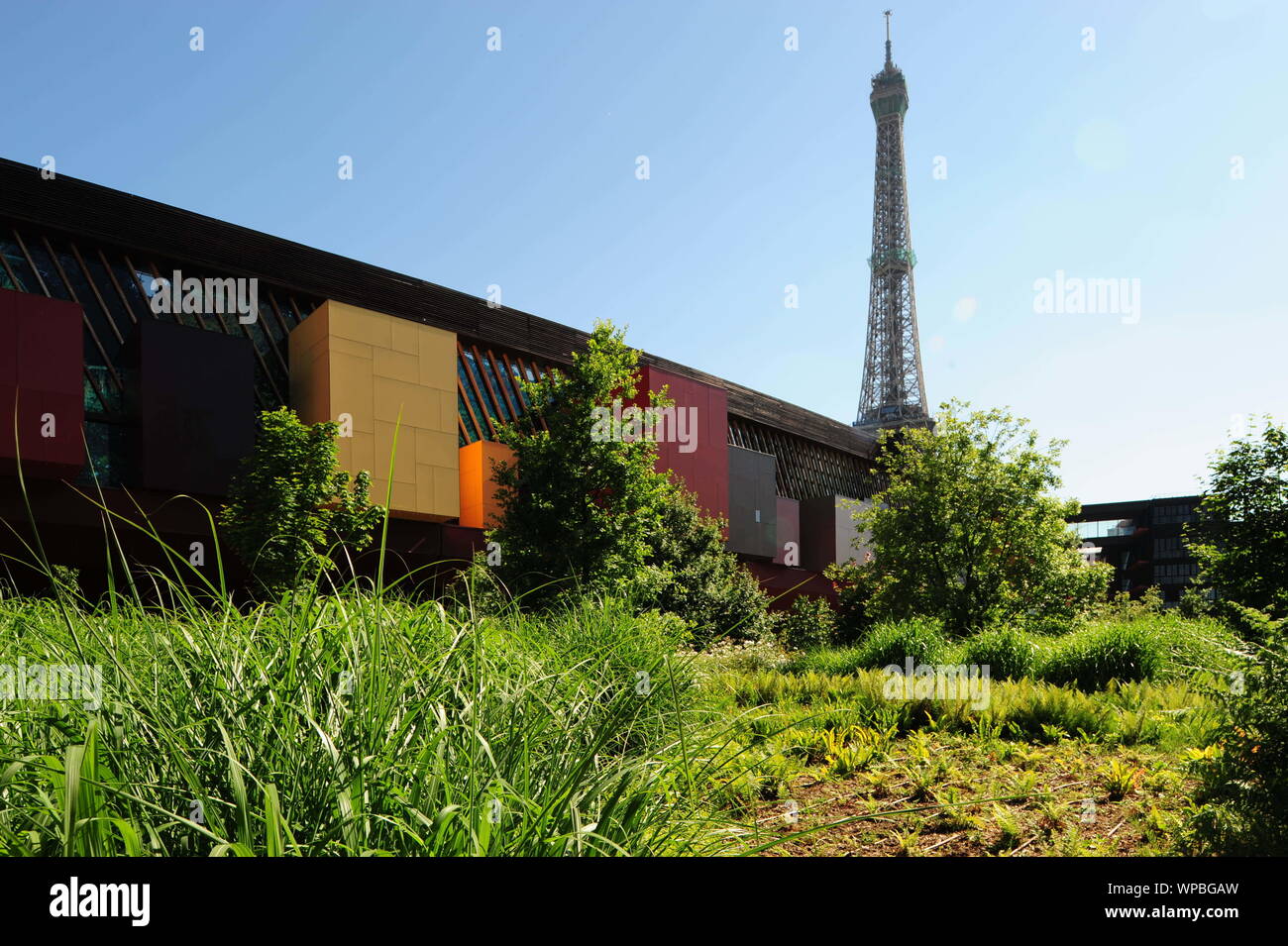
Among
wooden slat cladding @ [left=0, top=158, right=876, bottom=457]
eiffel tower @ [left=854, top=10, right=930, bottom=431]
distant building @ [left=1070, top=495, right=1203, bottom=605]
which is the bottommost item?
distant building @ [left=1070, top=495, right=1203, bottom=605]

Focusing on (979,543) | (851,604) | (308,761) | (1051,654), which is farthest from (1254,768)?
(851,604)

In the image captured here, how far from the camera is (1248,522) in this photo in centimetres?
1221

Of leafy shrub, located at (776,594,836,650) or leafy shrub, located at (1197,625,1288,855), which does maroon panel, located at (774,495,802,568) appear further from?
leafy shrub, located at (1197,625,1288,855)

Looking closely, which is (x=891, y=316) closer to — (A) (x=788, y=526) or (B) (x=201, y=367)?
(A) (x=788, y=526)

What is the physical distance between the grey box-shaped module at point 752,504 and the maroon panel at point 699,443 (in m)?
1.19

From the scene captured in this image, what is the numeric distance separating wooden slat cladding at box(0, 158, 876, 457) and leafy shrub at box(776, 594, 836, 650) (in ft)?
48.7

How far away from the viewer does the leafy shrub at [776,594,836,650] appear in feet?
58.7

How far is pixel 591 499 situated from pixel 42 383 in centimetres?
1229

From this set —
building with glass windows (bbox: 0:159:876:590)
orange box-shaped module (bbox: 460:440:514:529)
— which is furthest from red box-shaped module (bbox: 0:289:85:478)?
orange box-shaped module (bbox: 460:440:514:529)

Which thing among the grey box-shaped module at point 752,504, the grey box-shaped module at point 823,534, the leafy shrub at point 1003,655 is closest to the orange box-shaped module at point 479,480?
the grey box-shaped module at point 752,504

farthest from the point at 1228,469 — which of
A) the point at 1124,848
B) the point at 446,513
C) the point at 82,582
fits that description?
the point at 82,582
